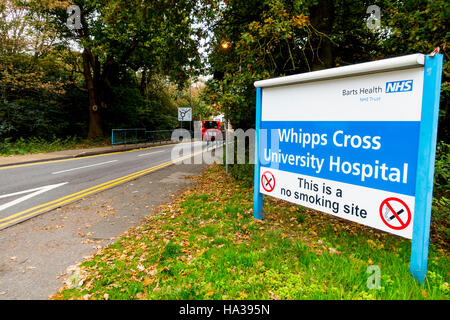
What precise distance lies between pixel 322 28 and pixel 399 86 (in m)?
5.12

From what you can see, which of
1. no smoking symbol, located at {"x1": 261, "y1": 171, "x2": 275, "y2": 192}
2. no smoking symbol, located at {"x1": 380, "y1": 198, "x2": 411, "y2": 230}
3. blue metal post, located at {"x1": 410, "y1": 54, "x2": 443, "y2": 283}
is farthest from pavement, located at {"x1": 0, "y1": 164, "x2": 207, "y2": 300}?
blue metal post, located at {"x1": 410, "y1": 54, "x2": 443, "y2": 283}

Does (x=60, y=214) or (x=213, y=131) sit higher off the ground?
(x=213, y=131)

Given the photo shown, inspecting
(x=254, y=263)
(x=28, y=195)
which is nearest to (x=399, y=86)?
(x=254, y=263)

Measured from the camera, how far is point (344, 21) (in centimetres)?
909

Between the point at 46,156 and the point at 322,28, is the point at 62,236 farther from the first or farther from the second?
the point at 46,156

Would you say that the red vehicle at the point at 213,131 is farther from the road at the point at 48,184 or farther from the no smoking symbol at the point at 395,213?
the no smoking symbol at the point at 395,213

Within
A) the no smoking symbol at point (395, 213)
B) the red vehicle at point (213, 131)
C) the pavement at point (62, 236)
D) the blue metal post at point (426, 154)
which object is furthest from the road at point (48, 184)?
the red vehicle at point (213, 131)

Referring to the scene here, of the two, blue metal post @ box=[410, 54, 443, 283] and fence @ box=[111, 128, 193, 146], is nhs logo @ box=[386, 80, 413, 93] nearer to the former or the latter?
blue metal post @ box=[410, 54, 443, 283]

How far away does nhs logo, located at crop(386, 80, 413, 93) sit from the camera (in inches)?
108

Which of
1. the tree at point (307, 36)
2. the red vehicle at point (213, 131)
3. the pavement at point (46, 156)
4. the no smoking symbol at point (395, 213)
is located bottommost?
the pavement at point (46, 156)

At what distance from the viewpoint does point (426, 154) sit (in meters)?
2.59

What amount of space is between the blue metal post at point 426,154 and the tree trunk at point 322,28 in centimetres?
475

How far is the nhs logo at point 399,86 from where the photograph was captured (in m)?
2.73

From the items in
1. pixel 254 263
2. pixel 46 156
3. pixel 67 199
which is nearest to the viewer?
pixel 254 263
